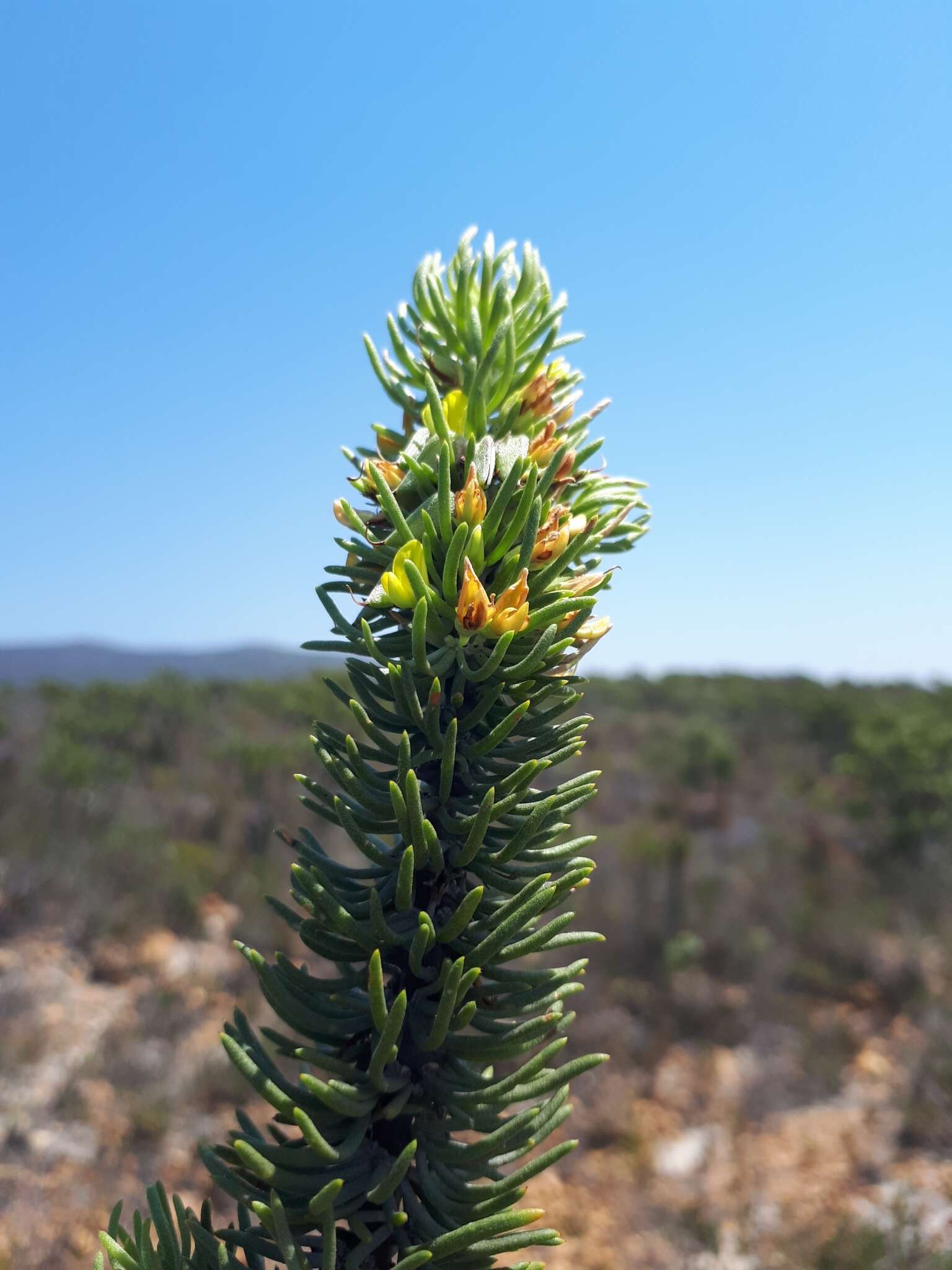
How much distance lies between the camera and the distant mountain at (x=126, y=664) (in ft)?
63.2

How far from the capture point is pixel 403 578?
0.84 metres

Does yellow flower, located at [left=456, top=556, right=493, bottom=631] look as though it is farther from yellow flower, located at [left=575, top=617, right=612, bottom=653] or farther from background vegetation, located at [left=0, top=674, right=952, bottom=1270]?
background vegetation, located at [left=0, top=674, right=952, bottom=1270]

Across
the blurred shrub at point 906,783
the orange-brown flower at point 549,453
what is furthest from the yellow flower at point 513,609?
the blurred shrub at point 906,783

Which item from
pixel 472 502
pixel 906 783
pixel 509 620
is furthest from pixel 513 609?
pixel 906 783

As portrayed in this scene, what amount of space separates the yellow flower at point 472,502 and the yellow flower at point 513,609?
0.27 ft

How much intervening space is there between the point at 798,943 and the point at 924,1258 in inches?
180

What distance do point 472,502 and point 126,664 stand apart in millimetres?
36150

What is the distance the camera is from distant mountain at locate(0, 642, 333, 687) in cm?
1927

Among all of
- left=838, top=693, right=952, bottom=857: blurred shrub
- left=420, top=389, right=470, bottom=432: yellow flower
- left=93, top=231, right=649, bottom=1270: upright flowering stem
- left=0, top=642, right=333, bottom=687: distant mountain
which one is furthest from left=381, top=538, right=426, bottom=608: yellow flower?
left=0, top=642, right=333, bottom=687: distant mountain

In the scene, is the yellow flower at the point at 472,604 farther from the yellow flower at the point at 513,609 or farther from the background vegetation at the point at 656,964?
the background vegetation at the point at 656,964

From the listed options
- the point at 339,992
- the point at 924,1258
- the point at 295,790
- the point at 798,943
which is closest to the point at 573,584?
the point at 339,992

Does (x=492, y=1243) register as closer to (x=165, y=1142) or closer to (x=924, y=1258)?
(x=924, y=1258)

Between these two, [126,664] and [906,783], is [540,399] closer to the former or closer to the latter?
[906,783]

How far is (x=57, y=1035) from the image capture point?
6422 mm
